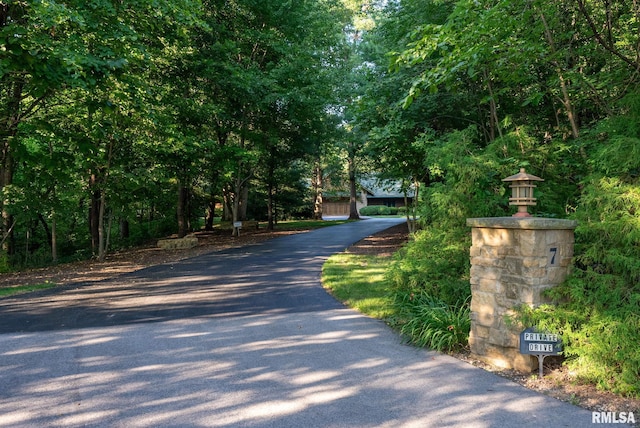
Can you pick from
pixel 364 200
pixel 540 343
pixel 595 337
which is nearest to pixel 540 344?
pixel 540 343

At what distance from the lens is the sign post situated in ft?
12.2

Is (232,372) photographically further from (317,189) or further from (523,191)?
(317,189)

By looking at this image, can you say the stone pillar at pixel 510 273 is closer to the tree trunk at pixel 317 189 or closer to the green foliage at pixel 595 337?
the green foliage at pixel 595 337

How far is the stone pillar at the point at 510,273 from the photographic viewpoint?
152 inches

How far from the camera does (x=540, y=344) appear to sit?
3746mm

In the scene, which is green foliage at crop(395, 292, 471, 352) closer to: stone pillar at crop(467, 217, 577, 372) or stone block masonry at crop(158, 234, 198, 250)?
stone pillar at crop(467, 217, 577, 372)

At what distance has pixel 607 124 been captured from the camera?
15.6ft

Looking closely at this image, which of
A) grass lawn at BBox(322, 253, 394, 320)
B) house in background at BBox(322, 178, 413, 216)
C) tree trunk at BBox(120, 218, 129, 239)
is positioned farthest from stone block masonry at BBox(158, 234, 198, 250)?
house in background at BBox(322, 178, 413, 216)

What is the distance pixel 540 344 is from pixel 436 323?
1.31 metres

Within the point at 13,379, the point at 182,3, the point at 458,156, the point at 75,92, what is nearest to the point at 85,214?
the point at 75,92

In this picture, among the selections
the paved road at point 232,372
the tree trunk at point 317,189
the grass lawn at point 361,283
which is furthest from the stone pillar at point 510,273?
the tree trunk at point 317,189

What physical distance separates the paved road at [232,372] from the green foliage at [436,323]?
214mm

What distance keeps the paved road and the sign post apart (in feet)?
1.22

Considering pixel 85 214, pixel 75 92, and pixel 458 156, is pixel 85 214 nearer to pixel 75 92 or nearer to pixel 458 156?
pixel 75 92
